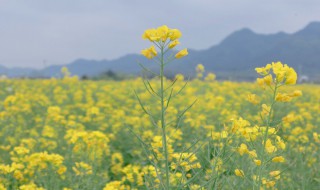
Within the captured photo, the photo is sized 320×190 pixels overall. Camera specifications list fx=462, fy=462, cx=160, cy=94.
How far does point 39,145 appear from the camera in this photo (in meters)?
4.47

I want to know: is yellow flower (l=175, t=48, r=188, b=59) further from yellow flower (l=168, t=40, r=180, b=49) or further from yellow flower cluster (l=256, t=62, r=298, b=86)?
yellow flower cluster (l=256, t=62, r=298, b=86)

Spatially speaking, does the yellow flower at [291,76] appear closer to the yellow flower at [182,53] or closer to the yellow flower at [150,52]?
the yellow flower at [182,53]

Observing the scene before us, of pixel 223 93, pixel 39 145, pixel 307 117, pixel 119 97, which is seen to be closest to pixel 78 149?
pixel 39 145

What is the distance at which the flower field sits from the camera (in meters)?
2.13

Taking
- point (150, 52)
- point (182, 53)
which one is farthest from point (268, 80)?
point (150, 52)

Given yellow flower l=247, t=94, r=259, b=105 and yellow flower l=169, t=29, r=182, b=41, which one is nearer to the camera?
yellow flower l=169, t=29, r=182, b=41

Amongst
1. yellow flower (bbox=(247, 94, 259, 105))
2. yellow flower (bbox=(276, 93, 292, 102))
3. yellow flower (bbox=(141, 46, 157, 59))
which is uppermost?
yellow flower (bbox=(141, 46, 157, 59))

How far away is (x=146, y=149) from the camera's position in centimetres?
358

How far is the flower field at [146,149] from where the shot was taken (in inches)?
83.8

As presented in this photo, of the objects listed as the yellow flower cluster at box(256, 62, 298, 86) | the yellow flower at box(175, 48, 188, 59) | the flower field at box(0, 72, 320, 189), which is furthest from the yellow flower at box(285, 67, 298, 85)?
the yellow flower at box(175, 48, 188, 59)

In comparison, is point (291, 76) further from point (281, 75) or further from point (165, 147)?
point (165, 147)

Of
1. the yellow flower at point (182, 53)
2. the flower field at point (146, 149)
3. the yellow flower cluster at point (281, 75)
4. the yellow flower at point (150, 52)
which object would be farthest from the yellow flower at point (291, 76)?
the yellow flower at point (150, 52)

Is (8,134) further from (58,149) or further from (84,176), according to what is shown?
(84,176)

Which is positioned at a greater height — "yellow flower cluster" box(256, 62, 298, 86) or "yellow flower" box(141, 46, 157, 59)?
"yellow flower" box(141, 46, 157, 59)
